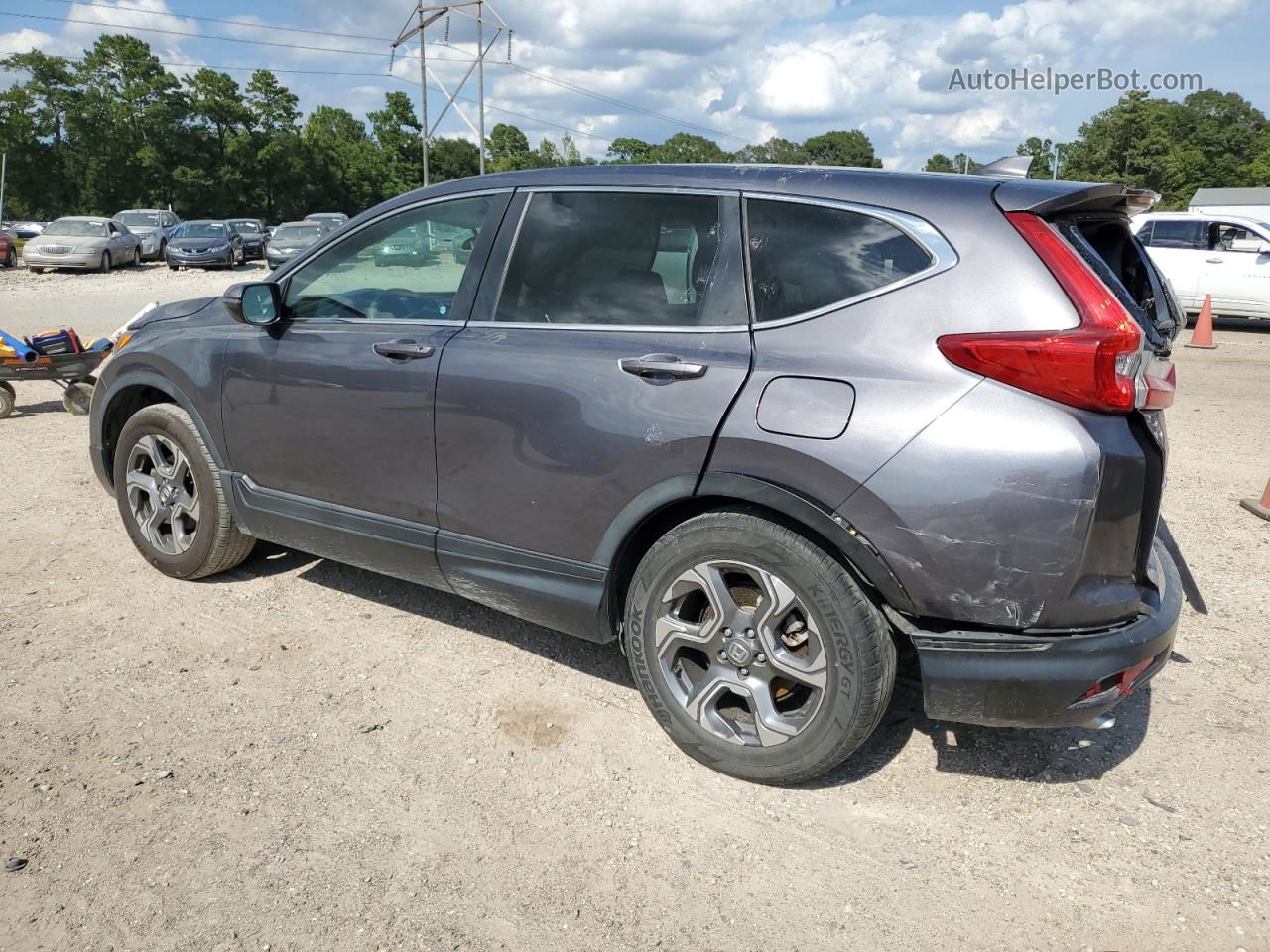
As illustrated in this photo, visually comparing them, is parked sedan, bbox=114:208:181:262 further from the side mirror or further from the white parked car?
the side mirror

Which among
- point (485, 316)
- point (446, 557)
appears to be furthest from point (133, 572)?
point (485, 316)

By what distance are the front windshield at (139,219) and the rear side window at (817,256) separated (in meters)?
39.1

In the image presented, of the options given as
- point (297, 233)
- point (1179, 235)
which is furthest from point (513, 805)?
point (297, 233)

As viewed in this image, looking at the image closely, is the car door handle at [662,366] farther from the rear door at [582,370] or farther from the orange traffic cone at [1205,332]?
the orange traffic cone at [1205,332]

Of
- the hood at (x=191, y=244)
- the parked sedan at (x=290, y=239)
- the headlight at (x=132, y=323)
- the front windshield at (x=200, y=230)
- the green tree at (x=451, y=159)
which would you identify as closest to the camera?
the headlight at (x=132, y=323)

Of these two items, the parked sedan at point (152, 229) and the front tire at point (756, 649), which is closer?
the front tire at point (756, 649)

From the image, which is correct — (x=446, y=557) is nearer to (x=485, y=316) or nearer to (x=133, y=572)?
(x=485, y=316)

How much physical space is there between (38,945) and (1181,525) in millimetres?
5873

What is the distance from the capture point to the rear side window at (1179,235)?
54.0 feet

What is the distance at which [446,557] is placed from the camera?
3.76 m

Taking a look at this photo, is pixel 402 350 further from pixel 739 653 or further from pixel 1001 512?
pixel 1001 512

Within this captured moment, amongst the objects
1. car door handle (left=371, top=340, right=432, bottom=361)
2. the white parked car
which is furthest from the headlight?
the white parked car

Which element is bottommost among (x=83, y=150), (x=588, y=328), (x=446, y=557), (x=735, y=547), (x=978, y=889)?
(x=978, y=889)

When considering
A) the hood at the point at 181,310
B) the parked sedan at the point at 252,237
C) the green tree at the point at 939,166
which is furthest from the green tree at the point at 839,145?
the hood at the point at 181,310
